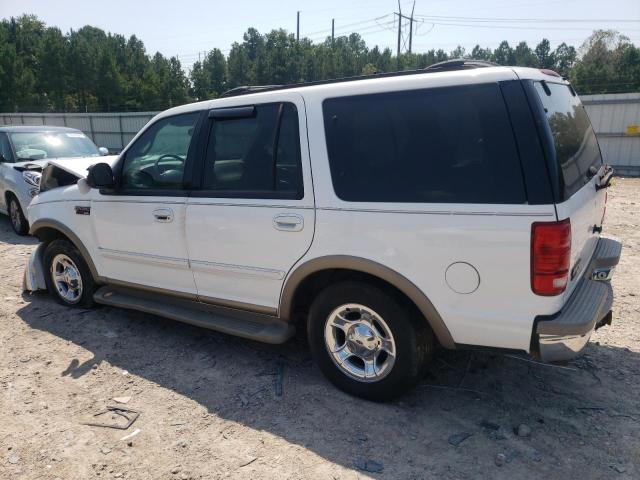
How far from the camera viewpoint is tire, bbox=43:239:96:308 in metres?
4.84

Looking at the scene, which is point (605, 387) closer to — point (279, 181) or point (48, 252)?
point (279, 181)

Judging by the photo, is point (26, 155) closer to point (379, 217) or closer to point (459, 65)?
point (379, 217)

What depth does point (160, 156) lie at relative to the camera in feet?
13.4

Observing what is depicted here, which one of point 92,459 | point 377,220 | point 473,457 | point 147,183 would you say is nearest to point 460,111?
point 377,220

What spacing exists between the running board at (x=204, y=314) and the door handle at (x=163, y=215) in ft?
2.25

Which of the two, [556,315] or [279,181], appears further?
[279,181]

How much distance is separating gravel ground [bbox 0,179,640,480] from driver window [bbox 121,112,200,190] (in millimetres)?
1395

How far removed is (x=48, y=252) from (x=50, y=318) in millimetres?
661

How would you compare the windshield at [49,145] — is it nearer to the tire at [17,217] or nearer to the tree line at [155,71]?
the tire at [17,217]

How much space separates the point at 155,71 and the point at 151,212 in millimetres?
66559

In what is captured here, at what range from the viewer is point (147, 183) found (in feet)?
13.4

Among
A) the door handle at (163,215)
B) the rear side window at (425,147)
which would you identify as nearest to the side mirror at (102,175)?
the door handle at (163,215)

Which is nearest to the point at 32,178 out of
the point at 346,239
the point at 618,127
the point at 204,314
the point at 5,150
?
the point at 5,150

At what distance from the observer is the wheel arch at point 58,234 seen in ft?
15.2
